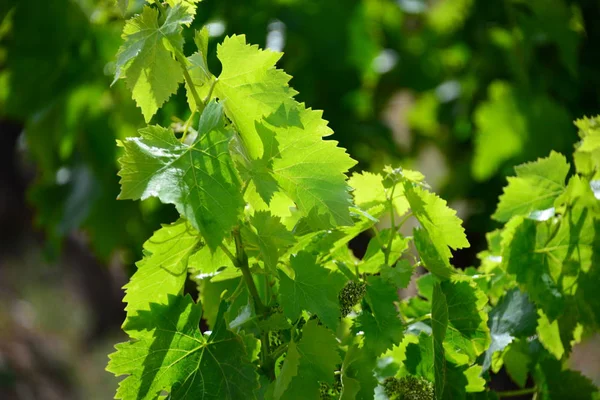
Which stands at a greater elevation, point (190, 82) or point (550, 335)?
point (190, 82)

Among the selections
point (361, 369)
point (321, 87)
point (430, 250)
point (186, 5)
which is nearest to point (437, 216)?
point (430, 250)

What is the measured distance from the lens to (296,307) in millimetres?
517

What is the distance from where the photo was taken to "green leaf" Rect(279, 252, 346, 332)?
0.52 meters

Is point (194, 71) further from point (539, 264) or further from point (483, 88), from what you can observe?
point (483, 88)

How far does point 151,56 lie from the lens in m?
0.52

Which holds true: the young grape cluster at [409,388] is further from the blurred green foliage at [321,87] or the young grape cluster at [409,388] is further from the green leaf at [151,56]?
the blurred green foliage at [321,87]

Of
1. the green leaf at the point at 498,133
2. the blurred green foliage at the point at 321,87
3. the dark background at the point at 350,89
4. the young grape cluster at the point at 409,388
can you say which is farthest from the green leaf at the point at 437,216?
the green leaf at the point at 498,133

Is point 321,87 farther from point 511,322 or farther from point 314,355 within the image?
point 314,355

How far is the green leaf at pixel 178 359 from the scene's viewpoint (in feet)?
1.69

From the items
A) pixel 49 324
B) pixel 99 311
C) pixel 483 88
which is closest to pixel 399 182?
pixel 483 88

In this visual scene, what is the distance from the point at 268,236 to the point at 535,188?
0.30 m

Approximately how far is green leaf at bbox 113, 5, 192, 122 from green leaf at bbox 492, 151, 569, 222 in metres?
0.33

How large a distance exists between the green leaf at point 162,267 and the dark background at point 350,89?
2.97ft

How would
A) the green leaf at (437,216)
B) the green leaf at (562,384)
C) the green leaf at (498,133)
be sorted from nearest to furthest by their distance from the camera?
the green leaf at (437,216) → the green leaf at (562,384) → the green leaf at (498,133)
